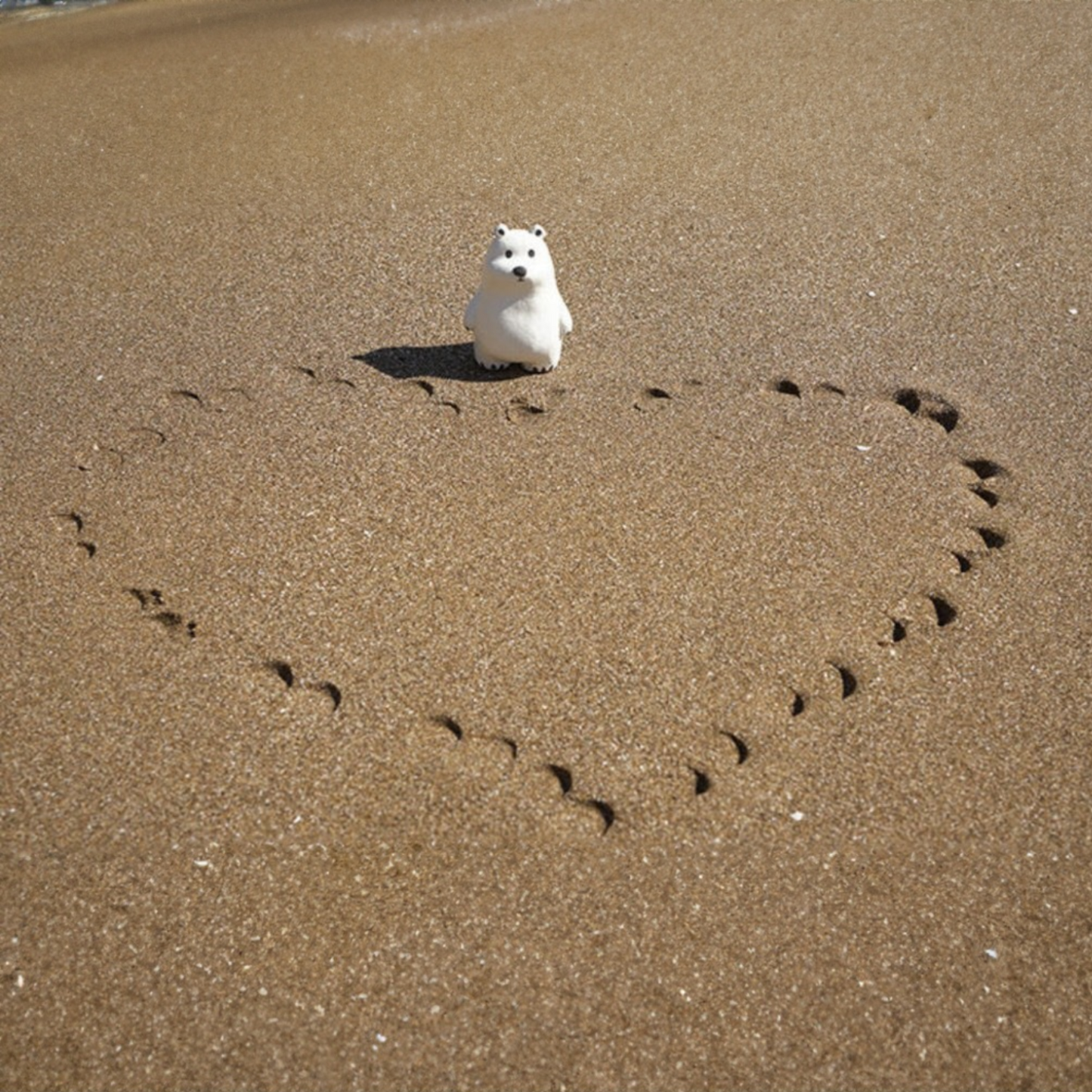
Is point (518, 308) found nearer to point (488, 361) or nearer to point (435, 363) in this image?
point (488, 361)

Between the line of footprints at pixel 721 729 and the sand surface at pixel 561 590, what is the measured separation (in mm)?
12

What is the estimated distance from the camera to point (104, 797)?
2527 millimetres

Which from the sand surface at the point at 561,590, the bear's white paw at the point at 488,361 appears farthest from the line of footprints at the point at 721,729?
the bear's white paw at the point at 488,361

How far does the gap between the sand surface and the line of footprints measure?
0.01 meters

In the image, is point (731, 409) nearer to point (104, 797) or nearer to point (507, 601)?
point (507, 601)

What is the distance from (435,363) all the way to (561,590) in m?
0.96

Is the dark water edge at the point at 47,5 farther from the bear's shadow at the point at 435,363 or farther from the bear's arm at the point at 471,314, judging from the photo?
the bear's arm at the point at 471,314

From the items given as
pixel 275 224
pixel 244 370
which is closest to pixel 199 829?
pixel 244 370

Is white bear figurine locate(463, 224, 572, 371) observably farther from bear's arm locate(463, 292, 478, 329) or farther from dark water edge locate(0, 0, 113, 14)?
dark water edge locate(0, 0, 113, 14)

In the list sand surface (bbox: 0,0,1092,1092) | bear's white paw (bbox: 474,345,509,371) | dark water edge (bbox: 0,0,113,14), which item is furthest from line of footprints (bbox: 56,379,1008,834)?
dark water edge (bbox: 0,0,113,14)

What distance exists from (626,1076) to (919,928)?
58 cm

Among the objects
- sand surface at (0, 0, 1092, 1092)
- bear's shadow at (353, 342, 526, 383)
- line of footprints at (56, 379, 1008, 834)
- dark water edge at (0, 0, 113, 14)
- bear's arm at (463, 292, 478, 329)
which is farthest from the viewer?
dark water edge at (0, 0, 113, 14)

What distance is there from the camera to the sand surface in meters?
2.23

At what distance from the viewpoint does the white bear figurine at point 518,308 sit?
338 cm
